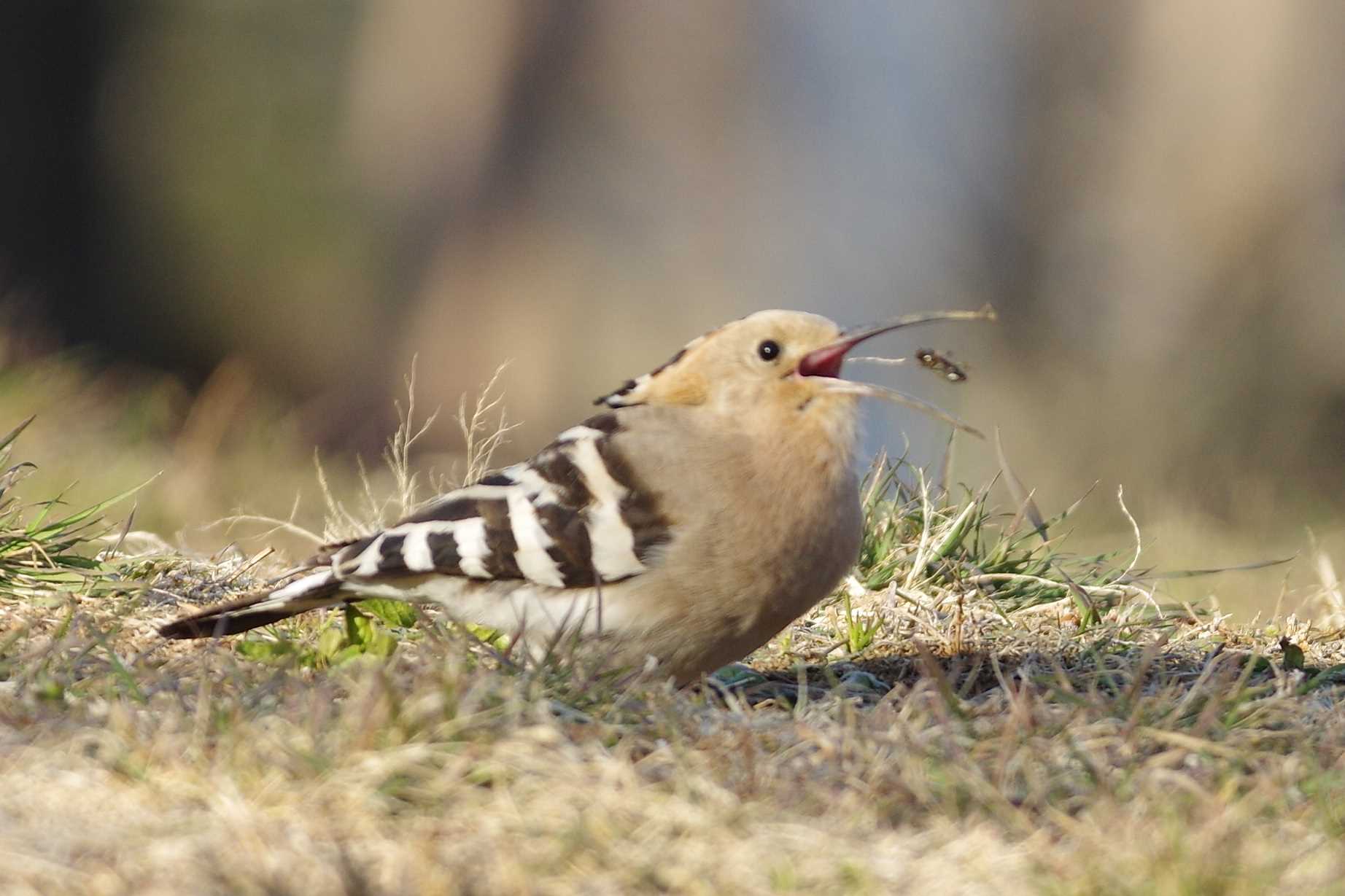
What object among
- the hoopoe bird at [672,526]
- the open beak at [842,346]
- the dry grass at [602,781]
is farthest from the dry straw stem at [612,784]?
the open beak at [842,346]

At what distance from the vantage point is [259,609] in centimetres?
323

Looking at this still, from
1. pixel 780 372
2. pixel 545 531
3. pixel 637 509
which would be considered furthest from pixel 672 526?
pixel 780 372

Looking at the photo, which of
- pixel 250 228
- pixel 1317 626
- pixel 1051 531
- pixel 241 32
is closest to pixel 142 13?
pixel 241 32

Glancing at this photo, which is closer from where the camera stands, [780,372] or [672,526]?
[672,526]

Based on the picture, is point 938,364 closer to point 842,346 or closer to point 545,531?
point 842,346

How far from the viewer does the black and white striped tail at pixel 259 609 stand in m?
3.21

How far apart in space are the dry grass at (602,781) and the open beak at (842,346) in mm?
696

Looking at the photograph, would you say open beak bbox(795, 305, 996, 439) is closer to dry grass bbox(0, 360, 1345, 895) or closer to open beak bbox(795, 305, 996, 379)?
open beak bbox(795, 305, 996, 379)

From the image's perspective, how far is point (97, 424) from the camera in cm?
680

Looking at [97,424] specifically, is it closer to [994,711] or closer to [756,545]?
[756,545]

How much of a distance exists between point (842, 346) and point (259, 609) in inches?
50.9

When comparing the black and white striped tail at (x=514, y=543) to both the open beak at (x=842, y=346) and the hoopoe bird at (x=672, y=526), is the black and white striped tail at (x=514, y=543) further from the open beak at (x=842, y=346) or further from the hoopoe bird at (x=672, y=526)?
the open beak at (x=842, y=346)

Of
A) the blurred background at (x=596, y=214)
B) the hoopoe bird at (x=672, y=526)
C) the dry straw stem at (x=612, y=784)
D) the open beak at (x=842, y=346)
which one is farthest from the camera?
the blurred background at (x=596, y=214)

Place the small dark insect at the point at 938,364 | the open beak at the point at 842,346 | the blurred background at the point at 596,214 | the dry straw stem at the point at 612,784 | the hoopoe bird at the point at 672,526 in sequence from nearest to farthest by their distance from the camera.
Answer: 1. the dry straw stem at the point at 612,784
2. the hoopoe bird at the point at 672,526
3. the open beak at the point at 842,346
4. the small dark insect at the point at 938,364
5. the blurred background at the point at 596,214
